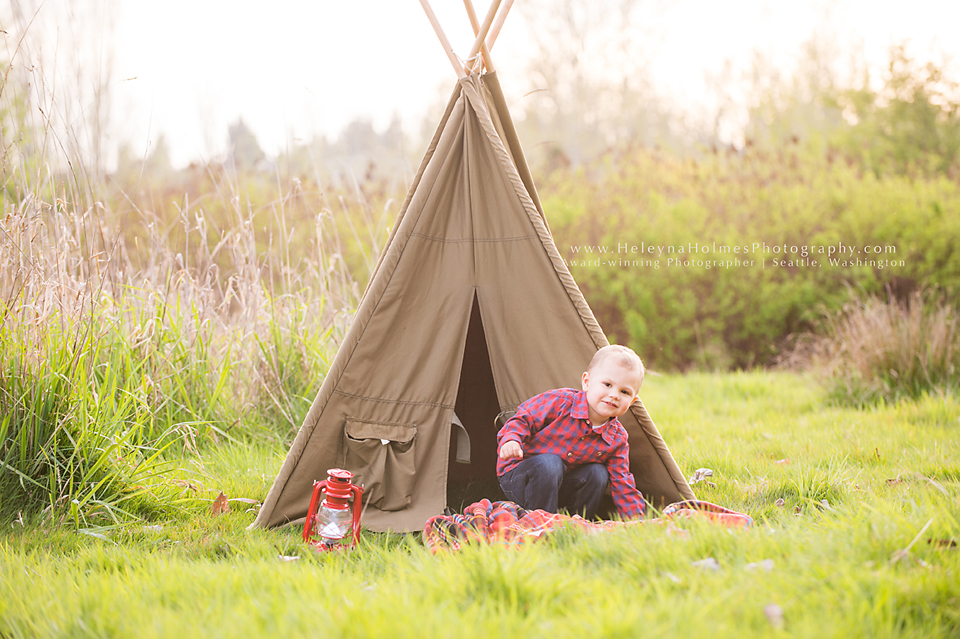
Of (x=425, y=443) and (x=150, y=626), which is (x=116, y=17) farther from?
(x=150, y=626)

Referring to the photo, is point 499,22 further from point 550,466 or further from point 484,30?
point 550,466

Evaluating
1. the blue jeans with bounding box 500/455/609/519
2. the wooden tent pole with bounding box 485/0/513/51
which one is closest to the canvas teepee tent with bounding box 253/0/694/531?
the wooden tent pole with bounding box 485/0/513/51

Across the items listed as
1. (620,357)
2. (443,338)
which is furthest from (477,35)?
(620,357)

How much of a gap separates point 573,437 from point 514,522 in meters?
0.45

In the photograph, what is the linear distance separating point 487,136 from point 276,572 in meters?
1.94

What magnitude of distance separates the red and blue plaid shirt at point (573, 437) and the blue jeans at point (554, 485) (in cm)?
4

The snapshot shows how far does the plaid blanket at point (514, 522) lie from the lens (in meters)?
2.43

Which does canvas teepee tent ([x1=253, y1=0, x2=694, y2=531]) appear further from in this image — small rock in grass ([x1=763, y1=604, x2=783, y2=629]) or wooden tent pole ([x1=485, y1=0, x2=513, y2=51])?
small rock in grass ([x1=763, y1=604, x2=783, y2=629])

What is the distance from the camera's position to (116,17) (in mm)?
3293

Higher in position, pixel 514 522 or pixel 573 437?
pixel 573 437

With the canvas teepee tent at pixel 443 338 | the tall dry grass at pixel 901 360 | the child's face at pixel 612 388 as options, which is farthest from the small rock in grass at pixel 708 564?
the tall dry grass at pixel 901 360

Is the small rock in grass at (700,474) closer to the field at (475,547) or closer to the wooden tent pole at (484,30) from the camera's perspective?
the field at (475,547)

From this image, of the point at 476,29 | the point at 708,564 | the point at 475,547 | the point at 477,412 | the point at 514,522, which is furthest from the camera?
the point at 477,412

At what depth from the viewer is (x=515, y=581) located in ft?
6.24
